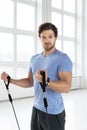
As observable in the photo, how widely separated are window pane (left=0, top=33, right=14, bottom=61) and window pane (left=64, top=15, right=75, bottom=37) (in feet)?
9.40

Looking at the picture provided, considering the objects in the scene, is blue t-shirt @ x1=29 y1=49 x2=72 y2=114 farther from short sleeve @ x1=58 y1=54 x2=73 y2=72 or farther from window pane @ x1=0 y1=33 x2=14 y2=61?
window pane @ x1=0 y1=33 x2=14 y2=61

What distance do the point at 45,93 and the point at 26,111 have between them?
328cm

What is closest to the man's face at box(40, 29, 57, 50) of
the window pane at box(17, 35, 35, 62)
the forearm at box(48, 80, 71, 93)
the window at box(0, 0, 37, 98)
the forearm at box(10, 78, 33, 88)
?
the forearm at box(48, 80, 71, 93)

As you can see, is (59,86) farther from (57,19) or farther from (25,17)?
(57,19)

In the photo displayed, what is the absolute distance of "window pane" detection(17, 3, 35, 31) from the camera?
698 centimetres

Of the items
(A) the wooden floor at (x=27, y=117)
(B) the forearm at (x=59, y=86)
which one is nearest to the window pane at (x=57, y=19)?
(A) the wooden floor at (x=27, y=117)

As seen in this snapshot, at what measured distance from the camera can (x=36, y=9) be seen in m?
7.54

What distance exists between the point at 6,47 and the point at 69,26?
3.38 metres

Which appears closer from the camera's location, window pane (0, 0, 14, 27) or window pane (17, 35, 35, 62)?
window pane (0, 0, 14, 27)

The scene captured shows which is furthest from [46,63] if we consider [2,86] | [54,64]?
[2,86]

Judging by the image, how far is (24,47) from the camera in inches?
282

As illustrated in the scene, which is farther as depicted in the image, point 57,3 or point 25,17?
point 57,3

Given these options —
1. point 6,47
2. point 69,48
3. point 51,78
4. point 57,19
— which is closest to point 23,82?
point 51,78

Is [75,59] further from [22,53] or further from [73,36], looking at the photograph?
[22,53]
